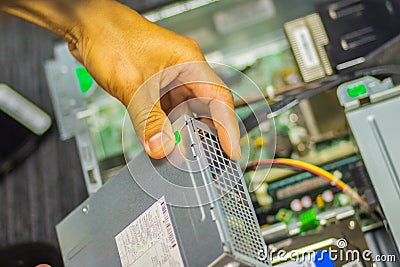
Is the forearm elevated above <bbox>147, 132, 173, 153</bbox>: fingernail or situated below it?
above

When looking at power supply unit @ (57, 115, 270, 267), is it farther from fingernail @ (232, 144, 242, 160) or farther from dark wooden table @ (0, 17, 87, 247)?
dark wooden table @ (0, 17, 87, 247)

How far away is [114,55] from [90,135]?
0.28m

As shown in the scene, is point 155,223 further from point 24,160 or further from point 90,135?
point 24,160

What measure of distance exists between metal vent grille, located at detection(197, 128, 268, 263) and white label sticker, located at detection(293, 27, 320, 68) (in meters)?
0.41

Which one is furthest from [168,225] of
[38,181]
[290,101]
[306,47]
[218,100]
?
[38,181]

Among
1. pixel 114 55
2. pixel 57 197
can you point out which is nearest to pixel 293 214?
pixel 114 55

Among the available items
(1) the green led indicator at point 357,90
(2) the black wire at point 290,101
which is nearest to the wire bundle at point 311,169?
(2) the black wire at point 290,101

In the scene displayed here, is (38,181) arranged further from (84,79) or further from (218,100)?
(218,100)

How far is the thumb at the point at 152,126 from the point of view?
866 mm

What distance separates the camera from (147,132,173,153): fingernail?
861 mm

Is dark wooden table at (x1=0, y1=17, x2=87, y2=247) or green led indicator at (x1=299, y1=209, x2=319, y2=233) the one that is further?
dark wooden table at (x1=0, y1=17, x2=87, y2=247)

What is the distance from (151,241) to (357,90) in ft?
1.45

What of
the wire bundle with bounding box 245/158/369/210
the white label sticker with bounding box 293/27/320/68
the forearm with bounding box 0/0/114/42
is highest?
the forearm with bounding box 0/0/114/42

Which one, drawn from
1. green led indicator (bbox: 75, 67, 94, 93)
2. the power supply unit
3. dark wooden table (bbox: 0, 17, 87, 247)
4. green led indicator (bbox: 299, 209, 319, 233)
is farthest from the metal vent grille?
dark wooden table (bbox: 0, 17, 87, 247)
